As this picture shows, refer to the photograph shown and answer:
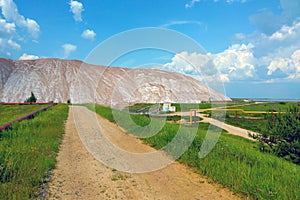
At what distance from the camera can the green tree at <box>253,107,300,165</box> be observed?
7.71m

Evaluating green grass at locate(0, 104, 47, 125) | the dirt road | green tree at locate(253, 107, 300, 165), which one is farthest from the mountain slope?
the dirt road

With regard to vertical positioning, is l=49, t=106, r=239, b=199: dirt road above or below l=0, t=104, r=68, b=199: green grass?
below

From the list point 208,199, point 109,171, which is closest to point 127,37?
point 109,171

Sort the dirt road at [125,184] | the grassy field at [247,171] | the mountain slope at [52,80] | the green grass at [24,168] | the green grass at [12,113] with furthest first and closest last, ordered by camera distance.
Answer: the mountain slope at [52,80] → the green grass at [12,113] → the dirt road at [125,184] → the green grass at [24,168] → the grassy field at [247,171]

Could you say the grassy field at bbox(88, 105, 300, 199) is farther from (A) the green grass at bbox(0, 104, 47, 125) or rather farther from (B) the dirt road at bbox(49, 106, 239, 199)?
(A) the green grass at bbox(0, 104, 47, 125)

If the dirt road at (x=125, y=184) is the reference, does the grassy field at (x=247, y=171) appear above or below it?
above

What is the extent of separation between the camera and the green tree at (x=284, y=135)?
7.71 m

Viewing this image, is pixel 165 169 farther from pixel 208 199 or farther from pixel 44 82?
pixel 44 82

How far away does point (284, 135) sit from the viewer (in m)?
7.98

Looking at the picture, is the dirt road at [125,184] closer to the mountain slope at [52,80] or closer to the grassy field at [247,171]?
the grassy field at [247,171]

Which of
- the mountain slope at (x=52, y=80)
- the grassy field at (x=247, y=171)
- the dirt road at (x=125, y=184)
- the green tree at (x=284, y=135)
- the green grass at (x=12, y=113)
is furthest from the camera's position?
the mountain slope at (x=52, y=80)

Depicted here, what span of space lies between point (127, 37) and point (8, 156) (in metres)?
5.72

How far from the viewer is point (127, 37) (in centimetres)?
943

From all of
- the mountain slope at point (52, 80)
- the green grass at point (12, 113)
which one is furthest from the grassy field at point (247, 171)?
the mountain slope at point (52, 80)
